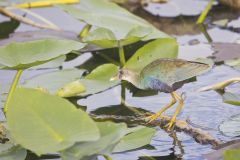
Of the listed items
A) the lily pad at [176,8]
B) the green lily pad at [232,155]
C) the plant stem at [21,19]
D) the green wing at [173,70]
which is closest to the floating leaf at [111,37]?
the green wing at [173,70]

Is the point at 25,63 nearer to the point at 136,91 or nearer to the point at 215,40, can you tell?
the point at 136,91

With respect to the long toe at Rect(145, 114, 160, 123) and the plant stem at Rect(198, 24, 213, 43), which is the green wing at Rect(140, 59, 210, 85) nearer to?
the long toe at Rect(145, 114, 160, 123)

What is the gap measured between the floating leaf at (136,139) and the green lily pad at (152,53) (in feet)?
1.47

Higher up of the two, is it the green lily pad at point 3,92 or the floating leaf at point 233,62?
the floating leaf at point 233,62

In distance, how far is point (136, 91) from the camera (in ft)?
6.82

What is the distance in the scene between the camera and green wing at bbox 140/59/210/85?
5.62 ft

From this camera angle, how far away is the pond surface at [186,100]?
1640 millimetres

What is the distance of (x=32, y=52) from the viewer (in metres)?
1.73

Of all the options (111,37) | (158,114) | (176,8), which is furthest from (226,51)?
(176,8)

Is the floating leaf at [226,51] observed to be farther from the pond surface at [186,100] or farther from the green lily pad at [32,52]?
the green lily pad at [32,52]

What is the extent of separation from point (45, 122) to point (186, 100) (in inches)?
26.7

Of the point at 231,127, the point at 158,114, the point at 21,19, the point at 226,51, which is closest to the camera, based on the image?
the point at 231,127

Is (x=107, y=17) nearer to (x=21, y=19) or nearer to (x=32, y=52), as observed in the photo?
(x=32, y=52)

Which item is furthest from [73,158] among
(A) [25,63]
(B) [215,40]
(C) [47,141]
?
(B) [215,40]
